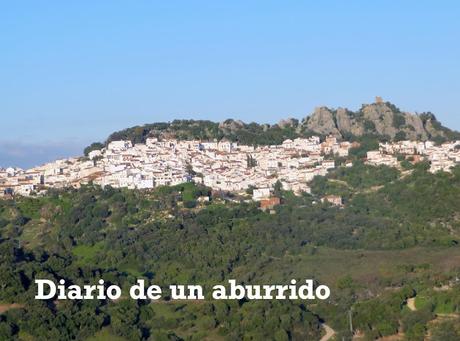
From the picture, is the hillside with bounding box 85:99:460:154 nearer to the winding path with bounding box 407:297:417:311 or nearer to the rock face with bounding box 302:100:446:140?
the rock face with bounding box 302:100:446:140

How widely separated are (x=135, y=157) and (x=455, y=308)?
4282cm

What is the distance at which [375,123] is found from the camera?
9469cm

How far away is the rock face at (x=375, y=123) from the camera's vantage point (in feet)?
306

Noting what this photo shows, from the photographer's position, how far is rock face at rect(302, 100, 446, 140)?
9319 centimetres

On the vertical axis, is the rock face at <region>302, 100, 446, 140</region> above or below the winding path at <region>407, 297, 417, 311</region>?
above

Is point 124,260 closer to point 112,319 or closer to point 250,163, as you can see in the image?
point 112,319

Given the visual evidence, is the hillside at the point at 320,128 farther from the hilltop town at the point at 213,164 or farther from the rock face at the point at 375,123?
the hilltop town at the point at 213,164

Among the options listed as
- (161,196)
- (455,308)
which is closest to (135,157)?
(161,196)

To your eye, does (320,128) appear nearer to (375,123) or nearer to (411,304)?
(375,123)

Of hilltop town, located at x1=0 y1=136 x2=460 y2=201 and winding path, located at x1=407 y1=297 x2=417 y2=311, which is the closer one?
winding path, located at x1=407 y1=297 x2=417 y2=311

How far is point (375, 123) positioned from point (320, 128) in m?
4.58

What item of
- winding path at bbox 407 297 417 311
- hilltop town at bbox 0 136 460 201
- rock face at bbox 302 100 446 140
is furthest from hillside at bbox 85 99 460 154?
winding path at bbox 407 297 417 311

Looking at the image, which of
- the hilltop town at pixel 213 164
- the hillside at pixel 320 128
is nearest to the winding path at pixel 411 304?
the hilltop town at pixel 213 164

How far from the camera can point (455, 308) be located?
4384 centimetres
